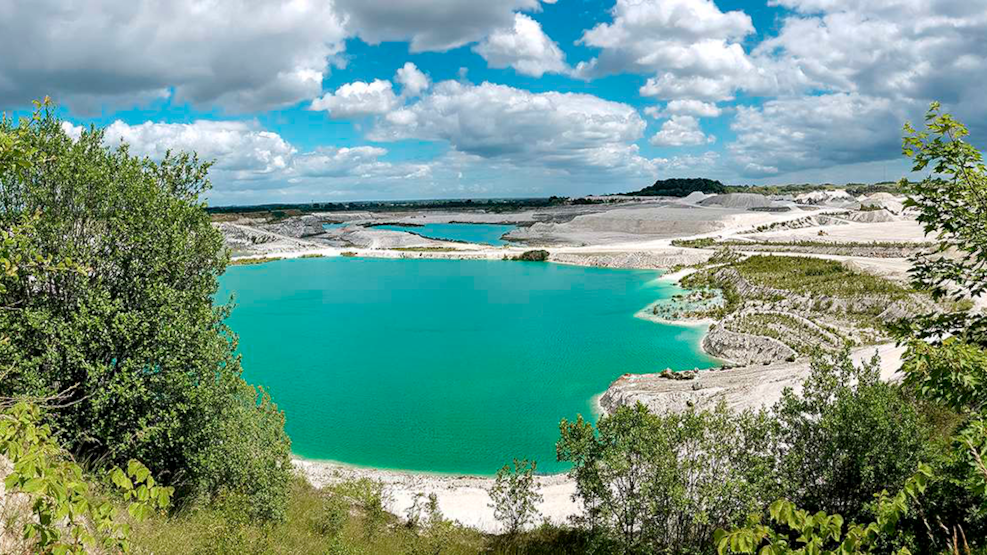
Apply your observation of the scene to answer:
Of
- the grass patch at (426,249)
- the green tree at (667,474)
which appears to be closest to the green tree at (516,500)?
the green tree at (667,474)

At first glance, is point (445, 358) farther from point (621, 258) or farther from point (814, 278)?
point (621, 258)

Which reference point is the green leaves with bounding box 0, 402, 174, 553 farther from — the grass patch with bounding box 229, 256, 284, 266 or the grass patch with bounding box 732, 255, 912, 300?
the grass patch with bounding box 229, 256, 284, 266

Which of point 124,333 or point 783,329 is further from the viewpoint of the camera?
point 783,329

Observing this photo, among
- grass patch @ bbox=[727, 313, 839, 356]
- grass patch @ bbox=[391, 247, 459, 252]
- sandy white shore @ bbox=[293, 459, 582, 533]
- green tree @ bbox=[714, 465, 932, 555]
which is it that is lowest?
sandy white shore @ bbox=[293, 459, 582, 533]

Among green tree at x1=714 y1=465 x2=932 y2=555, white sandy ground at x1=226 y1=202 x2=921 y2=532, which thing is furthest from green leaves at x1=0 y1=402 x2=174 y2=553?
white sandy ground at x1=226 y1=202 x2=921 y2=532

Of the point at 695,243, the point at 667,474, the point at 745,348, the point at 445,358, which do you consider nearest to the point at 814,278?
the point at 745,348

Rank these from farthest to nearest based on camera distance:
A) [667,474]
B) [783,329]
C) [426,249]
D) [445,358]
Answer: [426,249], [445,358], [783,329], [667,474]

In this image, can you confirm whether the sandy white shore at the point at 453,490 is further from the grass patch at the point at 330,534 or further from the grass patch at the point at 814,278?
the grass patch at the point at 814,278
